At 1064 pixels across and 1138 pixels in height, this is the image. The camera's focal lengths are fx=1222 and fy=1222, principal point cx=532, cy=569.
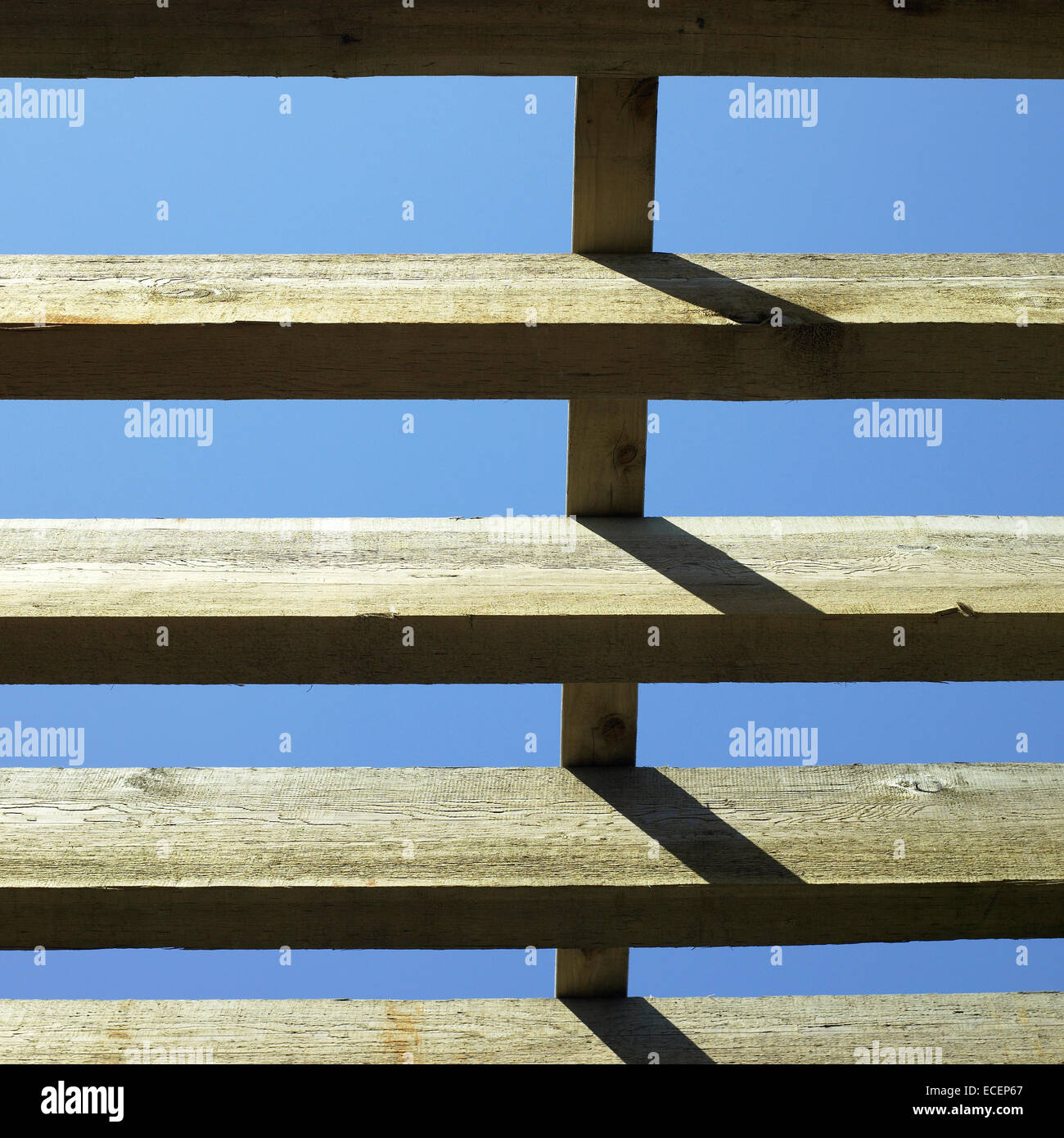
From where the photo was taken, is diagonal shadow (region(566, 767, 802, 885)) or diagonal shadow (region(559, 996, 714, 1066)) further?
diagonal shadow (region(559, 996, 714, 1066))

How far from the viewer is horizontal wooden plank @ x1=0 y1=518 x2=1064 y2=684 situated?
7.30ft

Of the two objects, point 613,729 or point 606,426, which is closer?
point 606,426

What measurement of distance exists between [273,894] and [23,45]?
1685 mm

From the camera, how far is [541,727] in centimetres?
618

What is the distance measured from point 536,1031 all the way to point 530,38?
2.52 meters

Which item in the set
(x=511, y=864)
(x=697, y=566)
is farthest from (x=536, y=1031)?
(x=697, y=566)

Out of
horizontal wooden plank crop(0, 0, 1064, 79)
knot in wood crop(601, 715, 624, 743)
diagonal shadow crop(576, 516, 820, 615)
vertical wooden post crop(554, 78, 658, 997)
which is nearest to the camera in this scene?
horizontal wooden plank crop(0, 0, 1064, 79)

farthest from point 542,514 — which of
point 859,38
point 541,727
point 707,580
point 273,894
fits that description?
point 541,727

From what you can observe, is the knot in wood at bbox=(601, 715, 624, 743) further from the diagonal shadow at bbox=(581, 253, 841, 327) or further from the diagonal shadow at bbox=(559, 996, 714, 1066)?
the diagonal shadow at bbox=(581, 253, 841, 327)

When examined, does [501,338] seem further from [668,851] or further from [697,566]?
[668,851]

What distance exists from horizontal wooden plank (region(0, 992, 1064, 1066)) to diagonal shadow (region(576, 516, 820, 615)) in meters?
1.51

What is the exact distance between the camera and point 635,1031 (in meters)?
3.33

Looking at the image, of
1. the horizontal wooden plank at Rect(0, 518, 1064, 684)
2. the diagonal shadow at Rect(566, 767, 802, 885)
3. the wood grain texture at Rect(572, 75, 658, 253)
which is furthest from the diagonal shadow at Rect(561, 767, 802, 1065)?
the wood grain texture at Rect(572, 75, 658, 253)
